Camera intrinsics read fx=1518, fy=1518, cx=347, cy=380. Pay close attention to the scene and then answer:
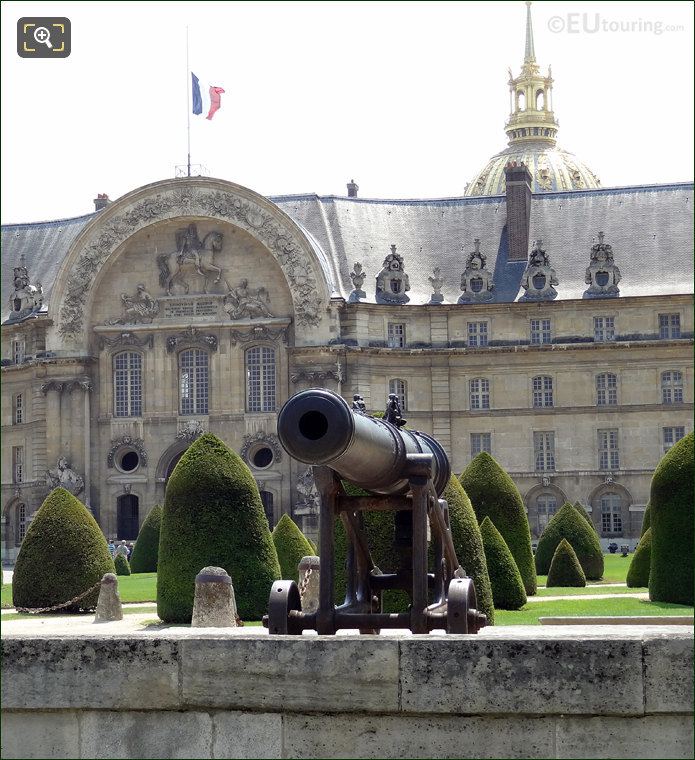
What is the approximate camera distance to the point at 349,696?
866cm

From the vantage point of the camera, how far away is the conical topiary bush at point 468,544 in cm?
1961

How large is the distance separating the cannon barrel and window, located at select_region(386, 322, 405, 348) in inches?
1783

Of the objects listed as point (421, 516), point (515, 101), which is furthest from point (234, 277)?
point (515, 101)

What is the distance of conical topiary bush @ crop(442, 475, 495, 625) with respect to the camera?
772 inches

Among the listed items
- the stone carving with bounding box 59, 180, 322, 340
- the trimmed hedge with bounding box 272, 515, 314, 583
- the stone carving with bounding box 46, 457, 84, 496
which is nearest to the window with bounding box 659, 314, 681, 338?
the stone carving with bounding box 59, 180, 322, 340

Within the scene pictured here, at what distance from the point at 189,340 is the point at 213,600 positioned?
36178 mm

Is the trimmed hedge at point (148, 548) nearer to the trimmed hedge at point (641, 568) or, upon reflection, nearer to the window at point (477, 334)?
the trimmed hedge at point (641, 568)

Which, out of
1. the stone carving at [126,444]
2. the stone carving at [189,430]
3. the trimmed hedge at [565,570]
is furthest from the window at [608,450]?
the trimmed hedge at [565,570]

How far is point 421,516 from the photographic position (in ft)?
39.2

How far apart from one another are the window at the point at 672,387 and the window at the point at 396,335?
9.77 metres

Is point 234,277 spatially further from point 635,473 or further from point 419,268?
point 635,473

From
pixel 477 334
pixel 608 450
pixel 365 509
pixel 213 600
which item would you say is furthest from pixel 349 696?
pixel 477 334

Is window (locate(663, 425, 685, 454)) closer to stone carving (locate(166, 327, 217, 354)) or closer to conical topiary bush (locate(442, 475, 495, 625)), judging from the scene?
stone carving (locate(166, 327, 217, 354))

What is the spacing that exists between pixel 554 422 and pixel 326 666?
4839 cm
